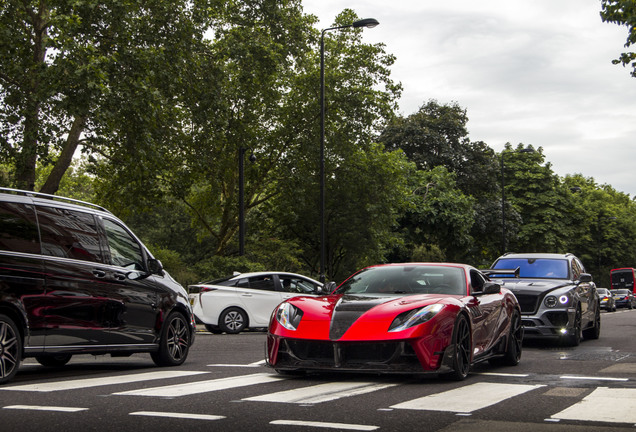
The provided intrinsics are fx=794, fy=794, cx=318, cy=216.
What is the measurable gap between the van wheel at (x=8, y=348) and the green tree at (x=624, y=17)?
48.7 feet

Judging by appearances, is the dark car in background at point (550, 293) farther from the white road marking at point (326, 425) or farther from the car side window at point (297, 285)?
the white road marking at point (326, 425)

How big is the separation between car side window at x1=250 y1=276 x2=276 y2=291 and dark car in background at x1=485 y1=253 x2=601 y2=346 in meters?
6.48

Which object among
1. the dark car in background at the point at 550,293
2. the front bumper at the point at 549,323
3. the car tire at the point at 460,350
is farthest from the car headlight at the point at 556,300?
the car tire at the point at 460,350

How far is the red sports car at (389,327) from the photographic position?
7773 mm

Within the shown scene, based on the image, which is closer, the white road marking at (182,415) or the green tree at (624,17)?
the white road marking at (182,415)

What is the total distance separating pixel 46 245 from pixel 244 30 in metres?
23.7

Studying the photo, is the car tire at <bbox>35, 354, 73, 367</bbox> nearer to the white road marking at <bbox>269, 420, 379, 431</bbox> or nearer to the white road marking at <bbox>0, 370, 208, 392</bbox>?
the white road marking at <bbox>0, 370, 208, 392</bbox>

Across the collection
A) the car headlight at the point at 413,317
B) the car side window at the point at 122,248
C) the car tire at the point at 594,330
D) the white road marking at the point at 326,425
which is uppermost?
the car side window at the point at 122,248

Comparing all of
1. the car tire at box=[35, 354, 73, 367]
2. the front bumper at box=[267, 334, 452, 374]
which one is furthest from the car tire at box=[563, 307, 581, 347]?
the car tire at box=[35, 354, 73, 367]

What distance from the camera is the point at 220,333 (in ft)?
→ 67.0

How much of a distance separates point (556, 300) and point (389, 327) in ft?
24.6

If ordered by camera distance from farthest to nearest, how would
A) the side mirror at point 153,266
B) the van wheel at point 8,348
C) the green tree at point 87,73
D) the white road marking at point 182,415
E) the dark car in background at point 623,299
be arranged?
the dark car in background at point 623,299
the green tree at point 87,73
the side mirror at point 153,266
the van wheel at point 8,348
the white road marking at point 182,415

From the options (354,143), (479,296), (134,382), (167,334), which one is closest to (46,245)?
(134,382)

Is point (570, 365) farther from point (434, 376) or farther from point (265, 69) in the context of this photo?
point (265, 69)
